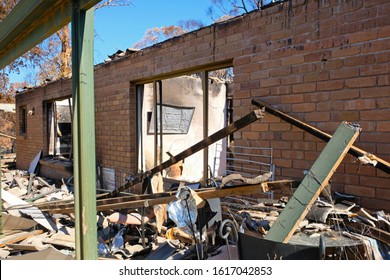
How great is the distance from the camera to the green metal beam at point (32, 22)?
2.13m

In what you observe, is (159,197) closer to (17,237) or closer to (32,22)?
(32,22)

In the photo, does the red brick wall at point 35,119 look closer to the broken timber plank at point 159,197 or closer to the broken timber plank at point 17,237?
the broken timber plank at point 17,237

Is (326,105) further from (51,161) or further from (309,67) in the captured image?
(51,161)

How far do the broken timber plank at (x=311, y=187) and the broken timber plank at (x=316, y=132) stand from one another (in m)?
0.35

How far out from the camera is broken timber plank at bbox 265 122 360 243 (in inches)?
89.2

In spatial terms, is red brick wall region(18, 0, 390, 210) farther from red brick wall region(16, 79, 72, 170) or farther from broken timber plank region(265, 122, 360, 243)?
red brick wall region(16, 79, 72, 170)

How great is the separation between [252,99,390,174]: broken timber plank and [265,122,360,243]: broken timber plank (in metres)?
0.35

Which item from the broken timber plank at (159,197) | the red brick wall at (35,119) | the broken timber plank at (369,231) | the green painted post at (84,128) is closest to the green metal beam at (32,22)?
the green painted post at (84,128)

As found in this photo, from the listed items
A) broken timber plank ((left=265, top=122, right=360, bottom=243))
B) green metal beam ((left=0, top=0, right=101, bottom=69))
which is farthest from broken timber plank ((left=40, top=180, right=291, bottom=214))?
green metal beam ((left=0, top=0, right=101, bottom=69))

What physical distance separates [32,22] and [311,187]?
8.12 ft

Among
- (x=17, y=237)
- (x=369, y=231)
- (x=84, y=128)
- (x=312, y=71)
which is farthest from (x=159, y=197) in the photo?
(x=17, y=237)

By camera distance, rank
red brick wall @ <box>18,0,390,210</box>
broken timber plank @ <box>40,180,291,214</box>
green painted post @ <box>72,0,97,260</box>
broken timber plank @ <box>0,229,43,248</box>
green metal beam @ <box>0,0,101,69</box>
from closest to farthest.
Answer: green painted post @ <box>72,0,97,260</box> → green metal beam @ <box>0,0,101,69</box> → broken timber plank @ <box>40,180,291,214</box> → red brick wall @ <box>18,0,390,210</box> → broken timber plank @ <box>0,229,43,248</box>

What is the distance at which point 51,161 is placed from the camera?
9.04m

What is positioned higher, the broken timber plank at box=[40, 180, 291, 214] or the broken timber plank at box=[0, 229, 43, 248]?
the broken timber plank at box=[40, 180, 291, 214]
